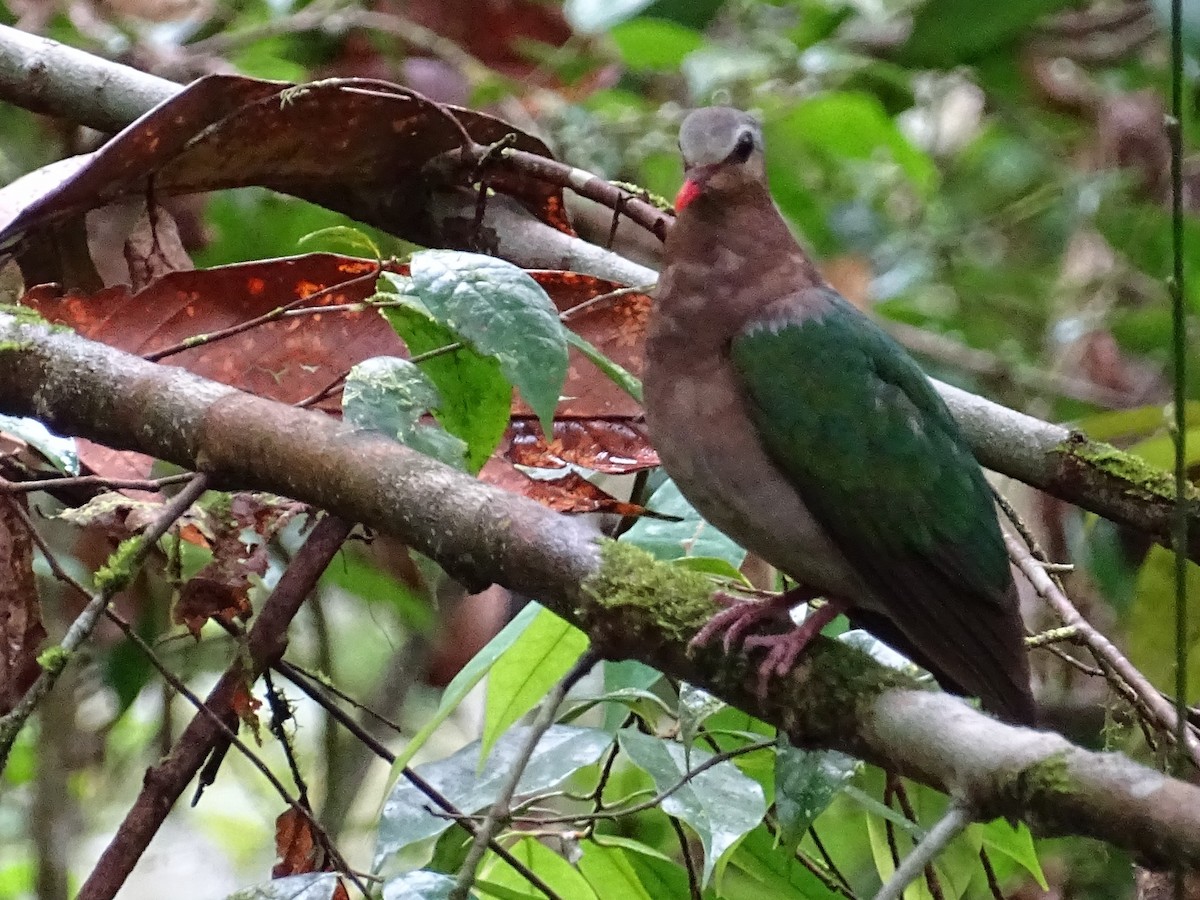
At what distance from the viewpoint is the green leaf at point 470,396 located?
1.71 meters

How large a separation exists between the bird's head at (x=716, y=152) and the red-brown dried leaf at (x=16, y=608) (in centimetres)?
107

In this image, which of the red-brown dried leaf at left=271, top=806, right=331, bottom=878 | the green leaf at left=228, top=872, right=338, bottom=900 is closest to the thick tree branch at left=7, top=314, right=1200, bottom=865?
the green leaf at left=228, top=872, right=338, bottom=900

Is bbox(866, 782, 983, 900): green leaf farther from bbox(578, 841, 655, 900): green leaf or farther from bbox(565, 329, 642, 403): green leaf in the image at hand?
bbox(565, 329, 642, 403): green leaf

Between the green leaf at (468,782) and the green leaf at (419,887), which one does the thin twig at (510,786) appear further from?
the green leaf at (468,782)

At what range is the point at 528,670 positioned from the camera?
1.88 meters

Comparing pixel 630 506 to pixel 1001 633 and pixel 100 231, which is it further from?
pixel 100 231

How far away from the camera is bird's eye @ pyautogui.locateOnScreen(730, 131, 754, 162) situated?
2.11 metres

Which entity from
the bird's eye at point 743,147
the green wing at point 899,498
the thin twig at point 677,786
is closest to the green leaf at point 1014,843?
the green wing at point 899,498

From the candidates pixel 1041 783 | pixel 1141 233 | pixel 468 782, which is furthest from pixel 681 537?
pixel 1141 233

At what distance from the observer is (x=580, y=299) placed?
215 cm

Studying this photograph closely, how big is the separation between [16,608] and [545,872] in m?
0.79

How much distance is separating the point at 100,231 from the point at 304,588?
98 cm

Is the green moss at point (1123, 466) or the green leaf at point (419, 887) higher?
the green moss at point (1123, 466)

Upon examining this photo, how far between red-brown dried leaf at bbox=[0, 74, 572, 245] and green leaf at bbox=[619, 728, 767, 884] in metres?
1.09
